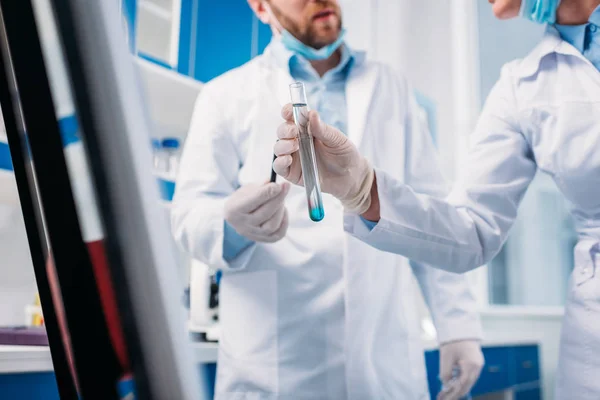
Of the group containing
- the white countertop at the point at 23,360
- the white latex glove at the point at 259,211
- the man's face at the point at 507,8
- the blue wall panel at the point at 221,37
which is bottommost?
the white countertop at the point at 23,360

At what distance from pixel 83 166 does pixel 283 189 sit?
16.0 inches

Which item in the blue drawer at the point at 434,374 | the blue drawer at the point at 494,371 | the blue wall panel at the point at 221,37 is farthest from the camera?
the blue drawer at the point at 494,371

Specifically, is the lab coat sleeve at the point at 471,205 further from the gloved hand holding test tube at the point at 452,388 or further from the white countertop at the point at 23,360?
the white countertop at the point at 23,360

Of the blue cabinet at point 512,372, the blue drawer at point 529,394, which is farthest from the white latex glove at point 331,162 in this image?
the blue drawer at point 529,394

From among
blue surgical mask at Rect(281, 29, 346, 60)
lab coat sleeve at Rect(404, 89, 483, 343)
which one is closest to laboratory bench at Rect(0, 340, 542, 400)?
lab coat sleeve at Rect(404, 89, 483, 343)

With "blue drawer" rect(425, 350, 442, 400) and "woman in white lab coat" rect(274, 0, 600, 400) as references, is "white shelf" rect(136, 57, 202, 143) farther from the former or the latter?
"blue drawer" rect(425, 350, 442, 400)

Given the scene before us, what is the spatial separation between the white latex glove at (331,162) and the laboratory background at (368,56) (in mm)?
140

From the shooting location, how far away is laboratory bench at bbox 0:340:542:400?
672mm

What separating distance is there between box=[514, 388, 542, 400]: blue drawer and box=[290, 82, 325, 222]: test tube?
70.4 inches

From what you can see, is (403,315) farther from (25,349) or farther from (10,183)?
(10,183)

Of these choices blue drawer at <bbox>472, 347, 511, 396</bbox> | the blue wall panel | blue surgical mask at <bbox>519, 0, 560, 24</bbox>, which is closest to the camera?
blue surgical mask at <bbox>519, 0, 560, 24</bbox>

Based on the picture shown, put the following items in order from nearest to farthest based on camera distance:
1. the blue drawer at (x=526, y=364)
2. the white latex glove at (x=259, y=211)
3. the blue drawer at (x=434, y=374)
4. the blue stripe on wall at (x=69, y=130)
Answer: the blue stripe on wall at (x=69, y=130) → the white latex glove at (x=259, y=211) → the blue drawer at (x=434, y=374) → the blue drawer at (x=526, y=364)

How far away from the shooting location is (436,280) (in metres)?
0.81

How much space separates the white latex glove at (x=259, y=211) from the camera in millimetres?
625
